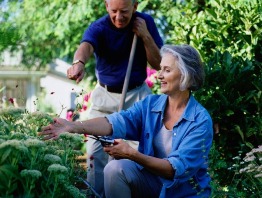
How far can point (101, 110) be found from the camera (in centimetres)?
552

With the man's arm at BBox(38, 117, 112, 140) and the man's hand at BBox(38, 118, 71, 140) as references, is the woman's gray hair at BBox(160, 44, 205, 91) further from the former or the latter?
the man's hand at BBox(38, 118, 71, 140)

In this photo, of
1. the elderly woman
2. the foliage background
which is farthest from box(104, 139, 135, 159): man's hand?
the foliage background

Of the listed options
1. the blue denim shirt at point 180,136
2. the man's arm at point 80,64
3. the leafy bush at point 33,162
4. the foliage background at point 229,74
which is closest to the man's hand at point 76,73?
the man's arm at point 80,64

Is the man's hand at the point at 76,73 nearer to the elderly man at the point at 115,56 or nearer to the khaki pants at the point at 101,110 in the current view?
the elderly man at the point at 115,56

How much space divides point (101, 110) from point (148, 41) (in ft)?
2.11

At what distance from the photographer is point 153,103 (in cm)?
438

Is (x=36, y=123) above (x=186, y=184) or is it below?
above

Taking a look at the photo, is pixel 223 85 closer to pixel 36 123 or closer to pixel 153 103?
pixel 153 103

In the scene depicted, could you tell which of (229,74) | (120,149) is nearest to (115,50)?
(229,74)

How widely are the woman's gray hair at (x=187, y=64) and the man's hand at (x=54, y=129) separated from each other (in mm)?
743

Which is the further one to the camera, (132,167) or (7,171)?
(132,167)

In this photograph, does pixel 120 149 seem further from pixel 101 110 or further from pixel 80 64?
pixel 101 110

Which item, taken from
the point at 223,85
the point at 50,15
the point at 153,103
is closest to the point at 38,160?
the point at 153,103

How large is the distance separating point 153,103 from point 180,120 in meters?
0.26
